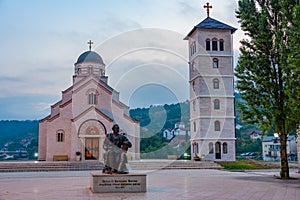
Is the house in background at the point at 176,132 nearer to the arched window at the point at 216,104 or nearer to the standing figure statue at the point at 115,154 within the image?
the arched window at the point at 216,104

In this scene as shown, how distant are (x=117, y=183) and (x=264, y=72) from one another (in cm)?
1087

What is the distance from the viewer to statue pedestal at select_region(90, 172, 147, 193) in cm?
1248

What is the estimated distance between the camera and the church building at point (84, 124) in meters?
35.6

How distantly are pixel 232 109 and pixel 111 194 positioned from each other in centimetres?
2906

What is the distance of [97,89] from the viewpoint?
39031mm

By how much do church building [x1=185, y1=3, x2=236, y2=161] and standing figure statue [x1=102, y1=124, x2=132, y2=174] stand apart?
968 inches

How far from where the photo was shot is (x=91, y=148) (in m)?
35.5

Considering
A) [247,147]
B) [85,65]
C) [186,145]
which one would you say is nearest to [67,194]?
[186,145]

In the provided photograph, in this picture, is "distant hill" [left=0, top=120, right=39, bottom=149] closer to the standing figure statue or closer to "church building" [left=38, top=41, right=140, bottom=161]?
"church building" [left=38, top=41, right=140, bottom=161]

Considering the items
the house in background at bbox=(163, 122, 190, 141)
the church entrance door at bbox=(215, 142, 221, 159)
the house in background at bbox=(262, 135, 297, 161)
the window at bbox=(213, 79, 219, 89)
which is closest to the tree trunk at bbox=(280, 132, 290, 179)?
the house in background at bbox=(163, 122, 190, 141)

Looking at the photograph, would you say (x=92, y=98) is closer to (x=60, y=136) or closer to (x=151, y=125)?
(x=60, y=136)

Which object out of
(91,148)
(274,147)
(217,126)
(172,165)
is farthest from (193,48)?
(274,147)

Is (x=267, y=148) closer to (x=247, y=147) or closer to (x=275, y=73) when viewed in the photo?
(x=247, y=147)

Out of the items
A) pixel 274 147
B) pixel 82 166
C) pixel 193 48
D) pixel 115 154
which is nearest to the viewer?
pixel 115 154
